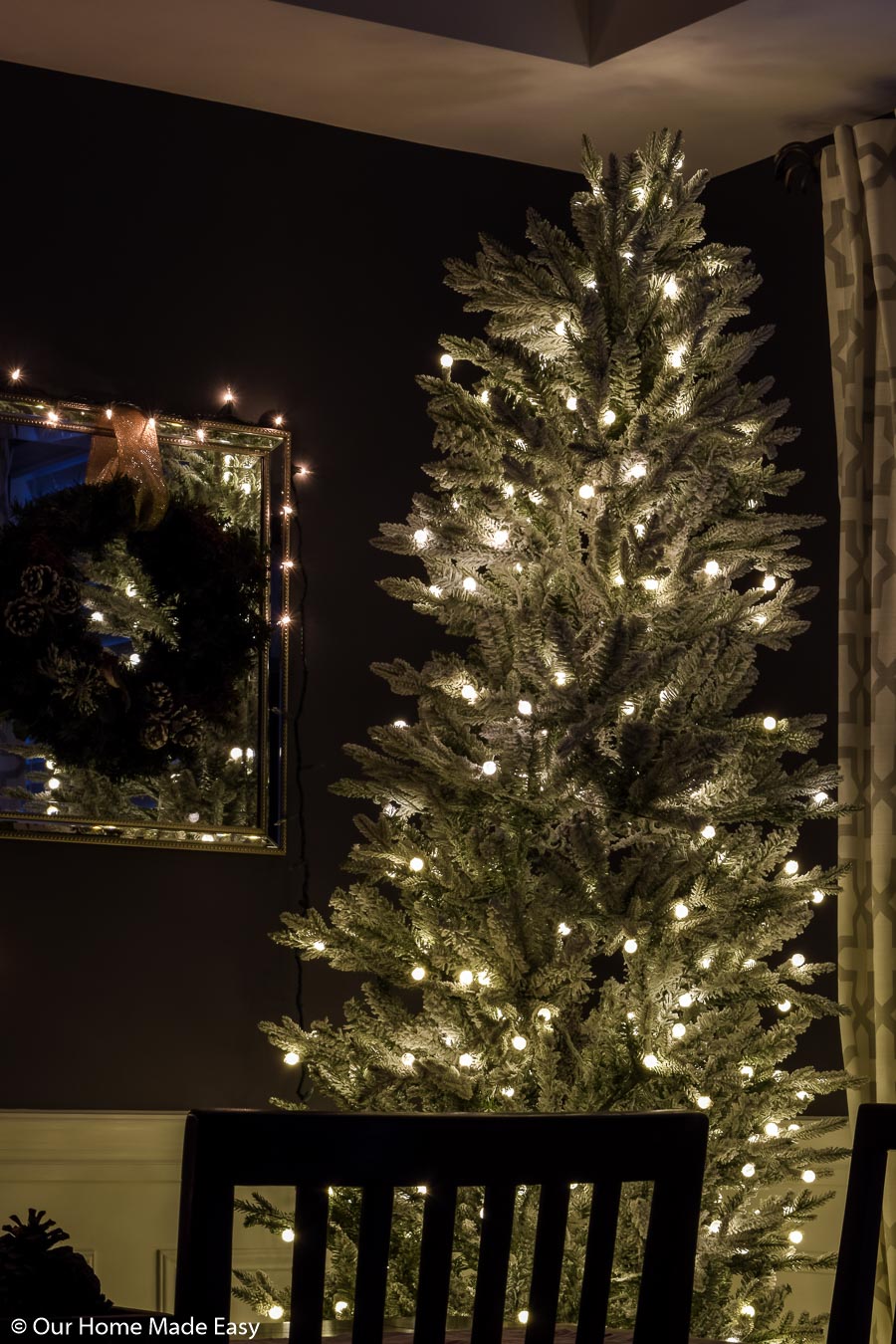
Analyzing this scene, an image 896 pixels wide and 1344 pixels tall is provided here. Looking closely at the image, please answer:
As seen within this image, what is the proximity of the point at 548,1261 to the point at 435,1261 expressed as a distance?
0.35 feet

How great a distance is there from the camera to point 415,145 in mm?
4305

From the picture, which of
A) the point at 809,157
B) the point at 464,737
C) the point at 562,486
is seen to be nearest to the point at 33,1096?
the point at 464,737

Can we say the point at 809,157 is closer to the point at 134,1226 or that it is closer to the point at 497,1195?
the point at 134,1226

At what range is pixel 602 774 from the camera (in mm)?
3115

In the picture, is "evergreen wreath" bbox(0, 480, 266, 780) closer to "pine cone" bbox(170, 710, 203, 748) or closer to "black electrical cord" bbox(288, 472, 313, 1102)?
"pine cone" bbox(170, 710, 203, 748)

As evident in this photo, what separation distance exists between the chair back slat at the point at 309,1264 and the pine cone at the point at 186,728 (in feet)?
8.22

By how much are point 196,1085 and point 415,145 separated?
2439 mm

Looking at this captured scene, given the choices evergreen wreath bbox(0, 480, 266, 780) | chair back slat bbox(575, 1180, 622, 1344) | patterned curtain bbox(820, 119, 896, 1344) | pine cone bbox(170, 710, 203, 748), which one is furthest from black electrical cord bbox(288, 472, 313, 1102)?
chair back slat bbox(575, 1180, 622, 1344)

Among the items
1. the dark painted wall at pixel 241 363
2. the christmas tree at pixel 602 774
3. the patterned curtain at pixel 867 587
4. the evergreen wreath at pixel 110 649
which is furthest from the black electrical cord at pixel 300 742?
the patterned curtain at pixel 867 587

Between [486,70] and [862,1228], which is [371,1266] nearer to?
[862,1228]

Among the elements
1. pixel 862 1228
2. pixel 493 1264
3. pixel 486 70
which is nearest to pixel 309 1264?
pixel 493 1264

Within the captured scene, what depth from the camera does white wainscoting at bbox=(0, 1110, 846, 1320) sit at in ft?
11.7

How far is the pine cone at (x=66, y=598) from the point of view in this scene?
11.8 ft

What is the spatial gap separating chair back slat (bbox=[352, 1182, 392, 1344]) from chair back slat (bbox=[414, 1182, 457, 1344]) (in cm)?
3
